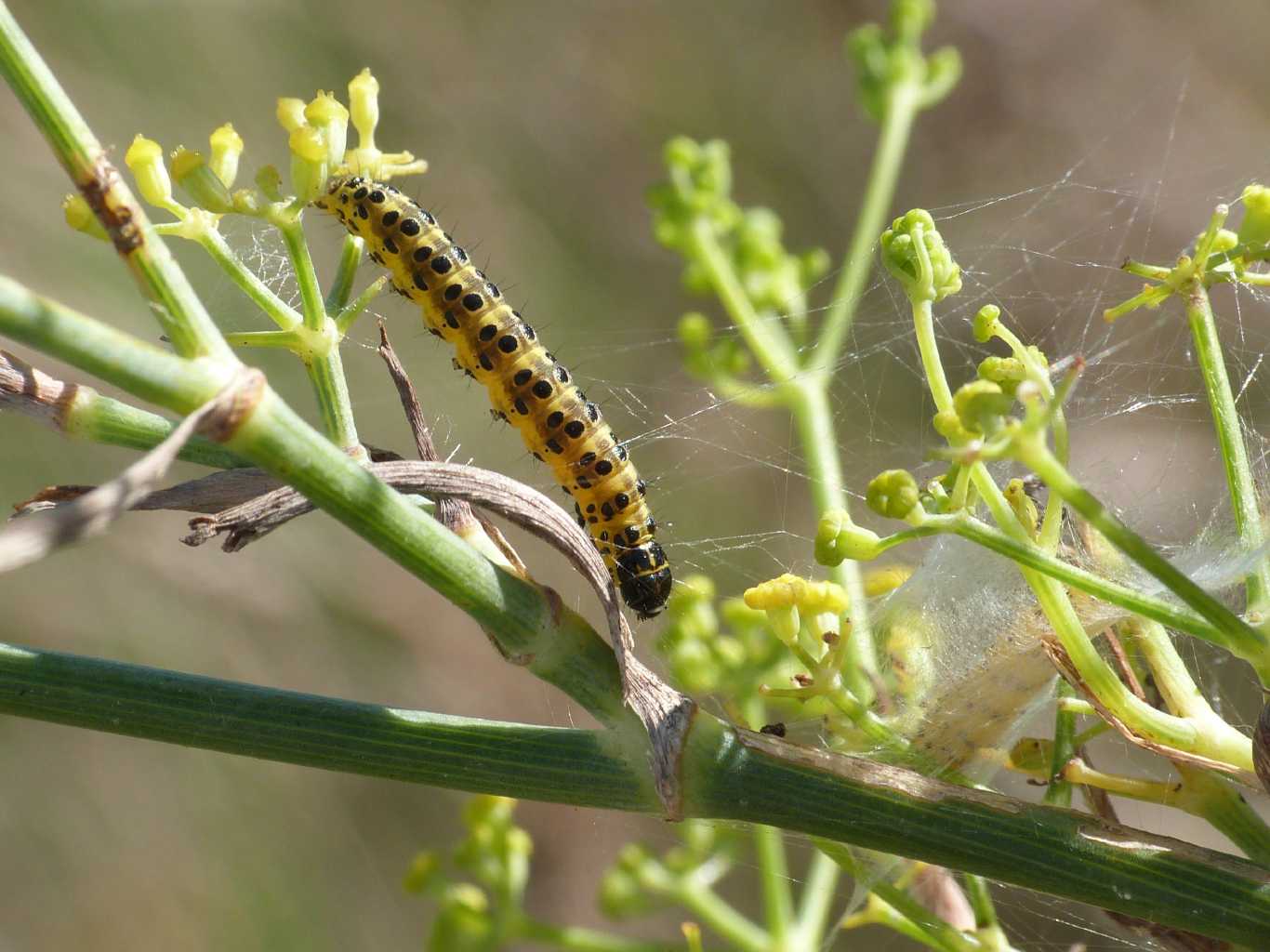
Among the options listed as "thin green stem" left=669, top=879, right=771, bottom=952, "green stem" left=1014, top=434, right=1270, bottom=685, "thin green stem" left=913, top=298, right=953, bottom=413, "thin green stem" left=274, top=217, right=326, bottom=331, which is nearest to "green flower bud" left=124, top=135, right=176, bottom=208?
"thin green stem" left=274, top=217, right=326, bottom=331

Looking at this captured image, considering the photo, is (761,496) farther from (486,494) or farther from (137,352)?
(137,352)

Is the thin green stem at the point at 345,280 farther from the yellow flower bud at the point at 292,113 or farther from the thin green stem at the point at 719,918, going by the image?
the thin green stem at the point at 719,918

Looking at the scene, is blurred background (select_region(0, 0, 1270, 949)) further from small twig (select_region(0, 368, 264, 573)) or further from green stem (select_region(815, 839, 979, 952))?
small twig (select_region(0, 368, 264, 573))

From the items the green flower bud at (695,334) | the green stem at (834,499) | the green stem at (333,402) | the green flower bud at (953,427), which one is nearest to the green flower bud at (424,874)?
the green stem at (834,499)

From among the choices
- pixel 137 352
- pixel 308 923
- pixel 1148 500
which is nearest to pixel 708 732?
pixel 137 352

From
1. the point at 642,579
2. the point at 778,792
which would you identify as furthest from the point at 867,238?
the point at 778,792

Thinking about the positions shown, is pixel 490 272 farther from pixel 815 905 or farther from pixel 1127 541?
pixel 1127 541
